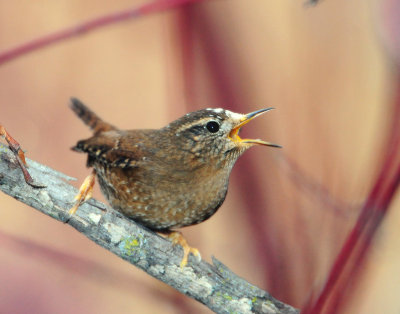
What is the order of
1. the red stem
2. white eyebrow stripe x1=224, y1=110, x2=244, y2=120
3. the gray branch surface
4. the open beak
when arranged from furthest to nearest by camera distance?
1. white eyebrow stripe x1=224, y1=110, x2=244, y2=120
2. the open beak
3. the gray branch surface
4. the red stem

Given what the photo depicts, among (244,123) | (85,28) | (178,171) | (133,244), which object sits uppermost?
(244,123)

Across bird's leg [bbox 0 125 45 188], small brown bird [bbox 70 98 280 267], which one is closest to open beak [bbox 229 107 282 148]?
small brown bird [bbox 70 98 280 267]

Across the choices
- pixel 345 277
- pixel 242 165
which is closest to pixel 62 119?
pixel 242 165

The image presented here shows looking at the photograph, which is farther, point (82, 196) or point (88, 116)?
point (88, 116)

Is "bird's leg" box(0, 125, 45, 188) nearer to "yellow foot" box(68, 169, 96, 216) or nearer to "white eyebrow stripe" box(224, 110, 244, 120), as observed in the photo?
"yellow foot" box(68, 169, 96, 216)

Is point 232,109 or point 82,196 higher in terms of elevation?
point 232,109

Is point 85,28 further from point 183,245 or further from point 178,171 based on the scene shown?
point 183,245

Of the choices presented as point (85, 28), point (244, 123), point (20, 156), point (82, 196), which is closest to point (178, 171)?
point (244, 123)
